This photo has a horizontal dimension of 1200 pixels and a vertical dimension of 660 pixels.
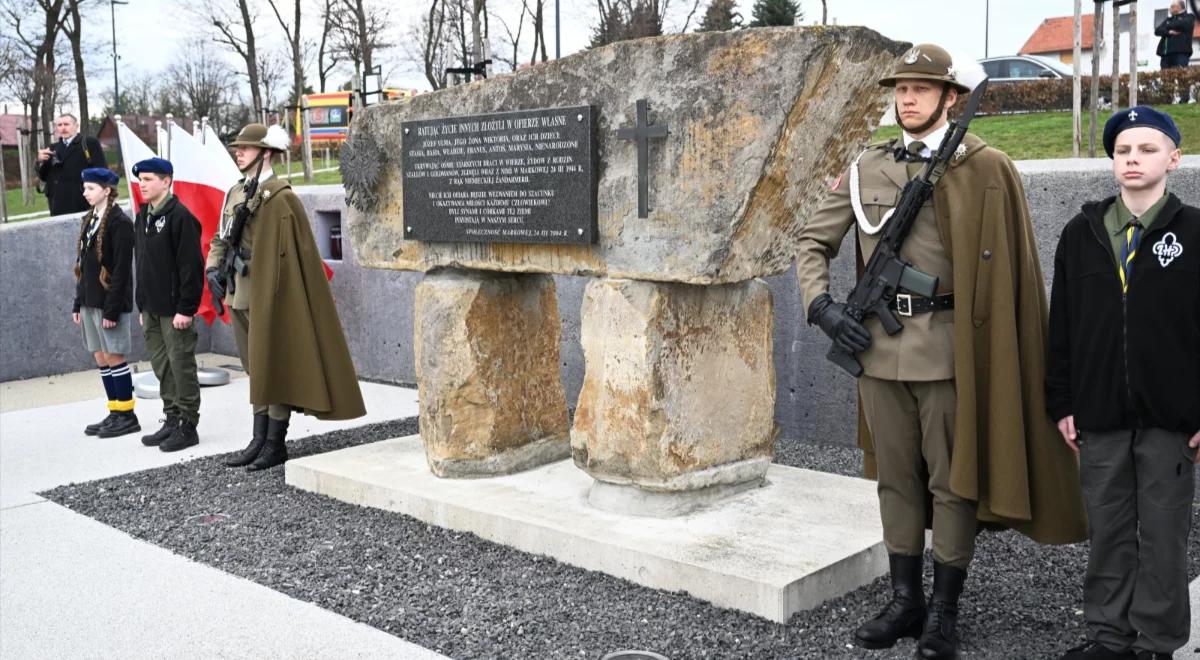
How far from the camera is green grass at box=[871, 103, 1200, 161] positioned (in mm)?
10188

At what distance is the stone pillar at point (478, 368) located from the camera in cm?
544

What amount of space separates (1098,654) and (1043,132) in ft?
32.9

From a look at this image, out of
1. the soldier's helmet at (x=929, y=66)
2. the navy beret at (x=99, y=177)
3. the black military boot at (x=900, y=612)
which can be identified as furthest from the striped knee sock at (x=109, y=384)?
the soldier's helmet at (x=929, y=66)

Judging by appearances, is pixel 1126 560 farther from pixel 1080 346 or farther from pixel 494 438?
pixel 494 438

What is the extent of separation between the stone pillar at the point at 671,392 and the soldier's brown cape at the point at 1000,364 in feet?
4.46

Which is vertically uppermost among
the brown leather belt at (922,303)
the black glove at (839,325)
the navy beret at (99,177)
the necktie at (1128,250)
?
the navy beret at (99,177)

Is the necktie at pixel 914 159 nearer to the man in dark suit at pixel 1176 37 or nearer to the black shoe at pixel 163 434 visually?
the black shoe at pixel 163 434

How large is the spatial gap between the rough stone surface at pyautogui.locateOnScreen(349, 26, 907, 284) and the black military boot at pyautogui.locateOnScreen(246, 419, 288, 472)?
2279 mm

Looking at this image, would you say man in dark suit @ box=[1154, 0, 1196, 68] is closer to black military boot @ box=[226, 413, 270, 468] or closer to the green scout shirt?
the green scout shirt

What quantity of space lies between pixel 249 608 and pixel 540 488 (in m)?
1.55

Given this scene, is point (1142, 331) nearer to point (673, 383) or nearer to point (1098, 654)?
point (1098, 654)

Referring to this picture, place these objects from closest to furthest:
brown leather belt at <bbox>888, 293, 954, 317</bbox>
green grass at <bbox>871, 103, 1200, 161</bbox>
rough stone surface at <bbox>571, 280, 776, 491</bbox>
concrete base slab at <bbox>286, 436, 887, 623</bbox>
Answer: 1. brown leather belt at <bbox>888, 293, 954, 317</bbox>
2. concrete base slab at <bbox>286, 436, 887, 623</bbox>
3. rough stone surface at <bbox>571, 280, 776, 491</bbox>
4. green grass at <bbox>871, 103, 1200, 161</bbox>

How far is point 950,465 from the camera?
349 centimetres

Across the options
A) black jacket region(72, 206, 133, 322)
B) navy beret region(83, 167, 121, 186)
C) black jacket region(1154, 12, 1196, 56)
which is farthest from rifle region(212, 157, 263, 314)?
black jacket region(1154, 12, 1196, 56)
